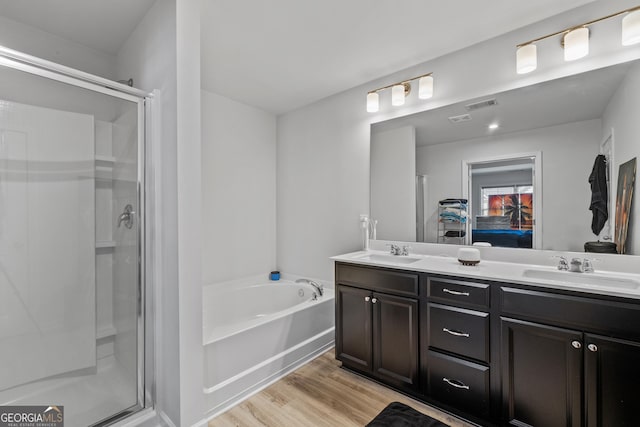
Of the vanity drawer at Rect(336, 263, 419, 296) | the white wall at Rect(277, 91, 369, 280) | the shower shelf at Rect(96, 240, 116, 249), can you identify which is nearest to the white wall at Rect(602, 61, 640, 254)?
the vanity drawer at Rect(336, 263, 419, 296)

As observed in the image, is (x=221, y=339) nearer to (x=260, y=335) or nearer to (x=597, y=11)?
(x=260, y=335)

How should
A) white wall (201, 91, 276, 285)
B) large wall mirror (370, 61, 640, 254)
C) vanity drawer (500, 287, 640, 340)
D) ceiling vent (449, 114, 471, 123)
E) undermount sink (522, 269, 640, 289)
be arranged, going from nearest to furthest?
vanity drawer (500, 287, 640, 340)
undermount sink (522, 269, 640, 289)
large wall mirror (370, 61, 640, 254)
ceiling vent (449, 114, 471, 123)
white wall (201, 91, 276, 285)

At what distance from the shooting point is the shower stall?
5.30ft

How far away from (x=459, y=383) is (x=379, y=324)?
23.2 inches

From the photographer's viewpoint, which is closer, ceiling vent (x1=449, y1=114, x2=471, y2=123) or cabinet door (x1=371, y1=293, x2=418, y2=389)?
cabinet door (x1=371, y1=293, x2=418, y2=389)

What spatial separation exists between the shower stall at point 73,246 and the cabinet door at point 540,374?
2110 mm

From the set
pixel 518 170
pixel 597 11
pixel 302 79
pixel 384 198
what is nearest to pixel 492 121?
pixel 518 170

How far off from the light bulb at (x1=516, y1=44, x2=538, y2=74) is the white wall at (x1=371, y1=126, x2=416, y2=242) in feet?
2.75

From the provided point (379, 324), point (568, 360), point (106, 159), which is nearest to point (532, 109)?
point (568, 360)

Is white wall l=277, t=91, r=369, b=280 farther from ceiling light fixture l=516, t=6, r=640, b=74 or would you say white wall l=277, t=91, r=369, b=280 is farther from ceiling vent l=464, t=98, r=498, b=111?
ceiling light fixture l=516, t=6, r=640, b=74

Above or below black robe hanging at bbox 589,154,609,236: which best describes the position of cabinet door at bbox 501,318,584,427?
below

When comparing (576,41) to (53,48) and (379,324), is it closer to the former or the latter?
(379,324)

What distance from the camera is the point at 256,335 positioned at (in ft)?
6.77

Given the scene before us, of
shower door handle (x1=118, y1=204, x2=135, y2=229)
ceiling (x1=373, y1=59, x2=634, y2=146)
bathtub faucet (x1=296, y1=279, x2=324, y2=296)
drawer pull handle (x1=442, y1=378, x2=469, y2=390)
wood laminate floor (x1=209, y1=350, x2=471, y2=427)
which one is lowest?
wood laminate floor (x1=209, y1=350, x2=471, y2=427)
